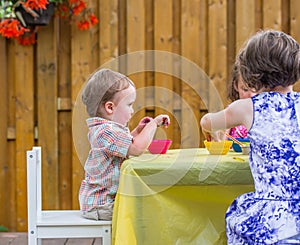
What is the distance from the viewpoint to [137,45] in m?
4.42

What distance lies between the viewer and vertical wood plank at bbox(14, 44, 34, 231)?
4.43 meters

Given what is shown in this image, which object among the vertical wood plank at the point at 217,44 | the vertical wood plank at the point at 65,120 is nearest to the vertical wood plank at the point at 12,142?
the vertical wood plank at the point at 65,120

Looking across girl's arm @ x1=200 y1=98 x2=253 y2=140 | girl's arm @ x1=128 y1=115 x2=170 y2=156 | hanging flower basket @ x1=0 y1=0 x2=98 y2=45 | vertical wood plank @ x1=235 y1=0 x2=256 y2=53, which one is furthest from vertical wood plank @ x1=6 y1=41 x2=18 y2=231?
girl's arm @ x1=200 y1=98 x2=253 y2=140

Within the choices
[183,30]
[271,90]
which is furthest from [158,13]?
[271,90]

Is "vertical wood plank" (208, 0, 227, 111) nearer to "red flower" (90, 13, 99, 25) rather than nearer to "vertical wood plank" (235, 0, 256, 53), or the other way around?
"vertical wood plank" (235, 0, 256, 53)

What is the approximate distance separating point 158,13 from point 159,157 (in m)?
1.92

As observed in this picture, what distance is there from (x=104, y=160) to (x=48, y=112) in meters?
1.83

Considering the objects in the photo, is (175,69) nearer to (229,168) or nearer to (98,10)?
(98,10)

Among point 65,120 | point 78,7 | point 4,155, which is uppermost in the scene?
point 78,7

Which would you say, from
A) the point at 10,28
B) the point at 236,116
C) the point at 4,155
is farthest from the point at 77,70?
the point at 236,116

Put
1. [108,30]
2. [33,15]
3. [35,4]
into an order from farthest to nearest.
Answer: [108,30], [33,15], [35,4]

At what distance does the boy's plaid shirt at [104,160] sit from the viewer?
8.61 feet

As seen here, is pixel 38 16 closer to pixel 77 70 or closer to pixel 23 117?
pixel 77 70

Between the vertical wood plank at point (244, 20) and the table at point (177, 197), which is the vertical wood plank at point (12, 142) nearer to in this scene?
the vertical wood plank at point (244, 20)
